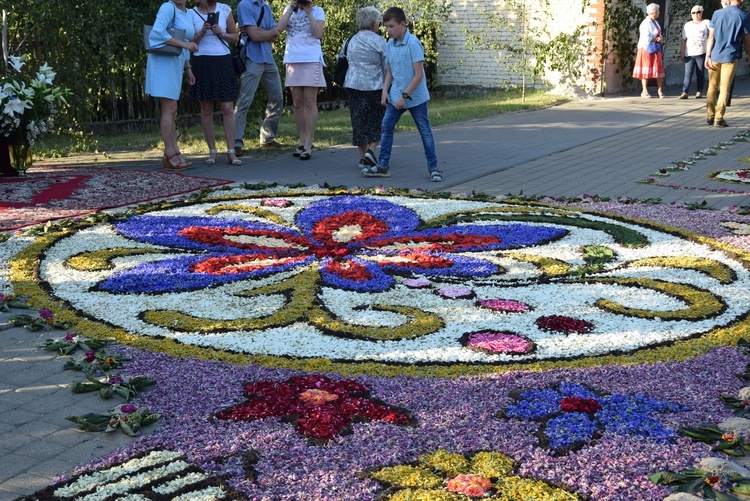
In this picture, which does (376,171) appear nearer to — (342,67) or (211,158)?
(342,67)

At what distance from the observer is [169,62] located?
1002 centimetres

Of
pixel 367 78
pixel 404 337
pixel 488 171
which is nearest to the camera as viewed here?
pixel 404 337

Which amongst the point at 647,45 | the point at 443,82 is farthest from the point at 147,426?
the point at 443,82

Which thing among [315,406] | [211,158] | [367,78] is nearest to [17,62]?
[211,158]

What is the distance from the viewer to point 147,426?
364 centimetres

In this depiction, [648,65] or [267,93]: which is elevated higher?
[648,65]

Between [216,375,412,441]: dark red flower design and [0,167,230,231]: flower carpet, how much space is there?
4257mm

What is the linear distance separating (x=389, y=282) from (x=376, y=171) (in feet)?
13.5

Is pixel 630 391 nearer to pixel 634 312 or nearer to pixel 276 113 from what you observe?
pixel 634 312

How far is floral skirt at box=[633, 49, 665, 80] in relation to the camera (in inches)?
785

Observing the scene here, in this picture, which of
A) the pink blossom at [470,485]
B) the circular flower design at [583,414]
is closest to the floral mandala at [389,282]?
the circular flower design at [583,414]

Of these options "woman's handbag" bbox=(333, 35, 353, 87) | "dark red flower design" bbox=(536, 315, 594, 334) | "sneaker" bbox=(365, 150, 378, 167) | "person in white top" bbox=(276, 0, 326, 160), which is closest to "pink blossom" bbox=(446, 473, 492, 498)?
"dark red flower design" bbox=(536, 315, 594, 334)

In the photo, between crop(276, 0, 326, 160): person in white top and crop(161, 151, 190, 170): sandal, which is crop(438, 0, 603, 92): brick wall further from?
crop(161, 151, 190, 170): sandal

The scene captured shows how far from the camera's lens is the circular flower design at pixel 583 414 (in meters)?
3.48
